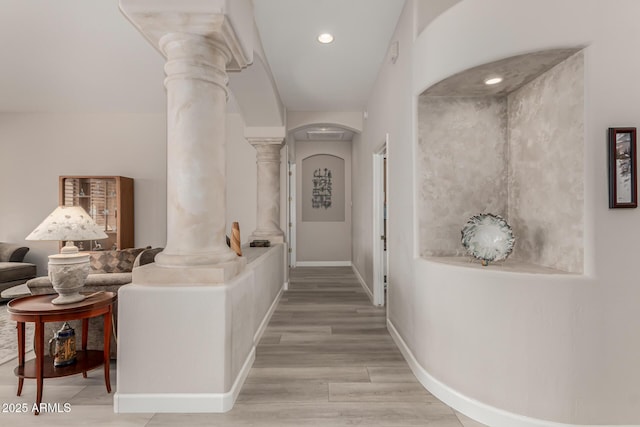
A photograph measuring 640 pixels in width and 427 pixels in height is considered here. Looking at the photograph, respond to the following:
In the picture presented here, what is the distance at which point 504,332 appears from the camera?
2.01 m

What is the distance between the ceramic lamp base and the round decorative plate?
2521mm

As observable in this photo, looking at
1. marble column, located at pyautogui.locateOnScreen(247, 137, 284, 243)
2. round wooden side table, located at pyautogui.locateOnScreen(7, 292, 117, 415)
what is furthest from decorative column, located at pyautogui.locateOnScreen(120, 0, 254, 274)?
marble column, located at pyautogui.locateOnScreen(247, 137, 284, 243)

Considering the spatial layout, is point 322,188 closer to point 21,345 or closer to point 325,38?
point 325,38

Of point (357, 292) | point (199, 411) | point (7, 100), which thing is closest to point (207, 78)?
point (199, 411)

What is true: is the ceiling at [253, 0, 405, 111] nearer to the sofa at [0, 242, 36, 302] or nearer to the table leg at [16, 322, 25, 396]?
the table leg at [16, 322, 25, 396]

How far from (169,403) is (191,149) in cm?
154

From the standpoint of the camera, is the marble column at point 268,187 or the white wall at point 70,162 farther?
the white wall at point 70,162

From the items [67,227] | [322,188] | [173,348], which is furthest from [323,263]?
[67,227]

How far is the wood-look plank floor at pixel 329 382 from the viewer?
2049mm

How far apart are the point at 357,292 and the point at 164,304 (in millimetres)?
3635

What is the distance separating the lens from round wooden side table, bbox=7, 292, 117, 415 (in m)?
2.10

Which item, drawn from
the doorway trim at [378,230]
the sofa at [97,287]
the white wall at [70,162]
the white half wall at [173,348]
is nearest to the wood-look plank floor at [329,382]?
the white half wall at [173,348]

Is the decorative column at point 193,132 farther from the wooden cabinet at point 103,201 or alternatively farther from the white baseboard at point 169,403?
the wooden cabinet at point 103,201

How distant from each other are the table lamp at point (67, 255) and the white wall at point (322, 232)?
5.91 m
